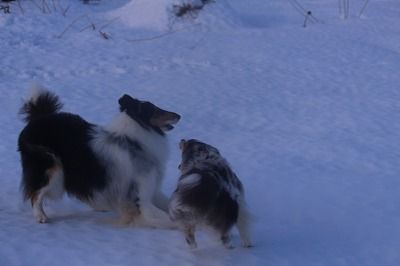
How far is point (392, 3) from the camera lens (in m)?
13.6

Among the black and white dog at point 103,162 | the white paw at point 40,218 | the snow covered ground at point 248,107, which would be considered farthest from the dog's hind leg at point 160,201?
the white paw at point 40,218

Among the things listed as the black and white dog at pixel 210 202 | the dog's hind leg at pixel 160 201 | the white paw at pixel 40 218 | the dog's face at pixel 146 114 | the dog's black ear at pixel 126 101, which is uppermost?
the dog's black ear at pixel 126 101

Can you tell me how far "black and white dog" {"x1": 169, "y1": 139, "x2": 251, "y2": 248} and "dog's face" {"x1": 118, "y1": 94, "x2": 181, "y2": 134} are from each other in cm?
58

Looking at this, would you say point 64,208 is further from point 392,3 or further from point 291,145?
point 392,3

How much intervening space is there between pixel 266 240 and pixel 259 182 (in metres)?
1.13

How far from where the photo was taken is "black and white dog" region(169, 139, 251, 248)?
3.51 m

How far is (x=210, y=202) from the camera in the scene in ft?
11.4

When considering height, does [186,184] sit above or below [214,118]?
above

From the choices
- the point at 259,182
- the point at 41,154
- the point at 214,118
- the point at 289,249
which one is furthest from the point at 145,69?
the point at 289,249

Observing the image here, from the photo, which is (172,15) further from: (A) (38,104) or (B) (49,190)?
(B) (49,190)

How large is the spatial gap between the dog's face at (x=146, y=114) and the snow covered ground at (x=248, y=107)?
29.1 inches

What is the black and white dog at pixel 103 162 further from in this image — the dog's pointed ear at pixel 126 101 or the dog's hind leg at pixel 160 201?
the dog's hind leg at pixel 160 201

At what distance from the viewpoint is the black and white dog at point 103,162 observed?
418cm

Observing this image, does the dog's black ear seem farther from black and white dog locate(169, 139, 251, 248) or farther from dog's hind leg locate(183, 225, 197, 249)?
dog's hind leg locate(183, 225, 197, 249)
